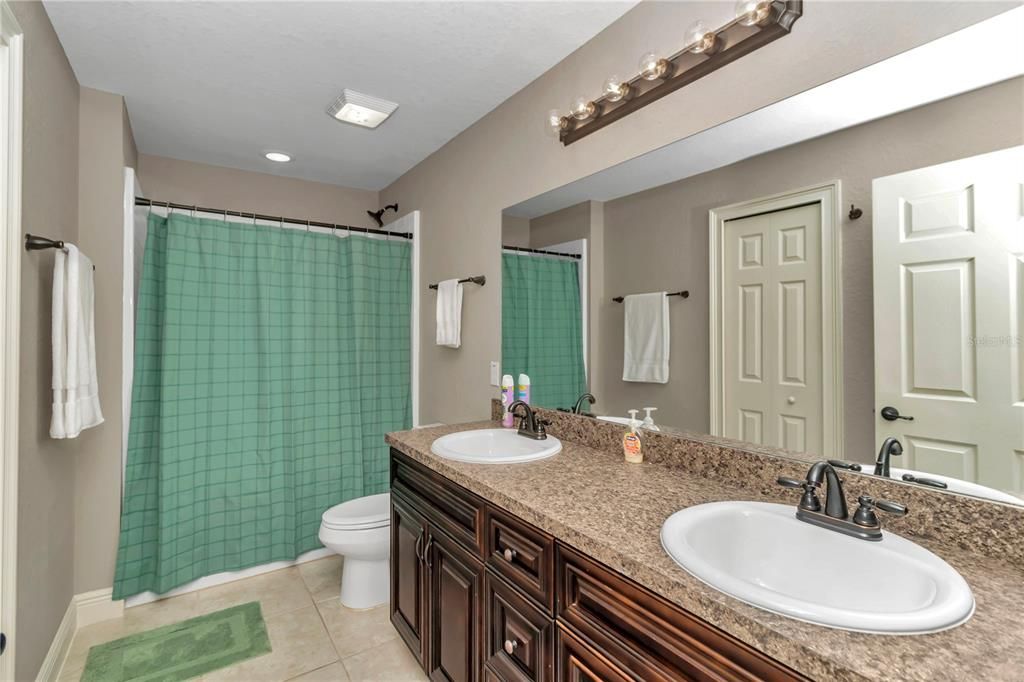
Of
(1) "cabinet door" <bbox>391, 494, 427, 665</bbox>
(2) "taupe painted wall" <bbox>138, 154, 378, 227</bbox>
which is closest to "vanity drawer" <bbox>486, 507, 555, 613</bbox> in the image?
(1) "cabinet door" <bbox>391, 494, 427, 665</bbox>

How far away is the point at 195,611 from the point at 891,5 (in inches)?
129

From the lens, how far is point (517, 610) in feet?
3.89

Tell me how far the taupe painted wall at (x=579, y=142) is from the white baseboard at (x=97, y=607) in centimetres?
167

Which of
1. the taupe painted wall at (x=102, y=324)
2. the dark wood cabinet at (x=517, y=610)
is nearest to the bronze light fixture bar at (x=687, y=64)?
the dark wood cabinet at (x=517, y=610)

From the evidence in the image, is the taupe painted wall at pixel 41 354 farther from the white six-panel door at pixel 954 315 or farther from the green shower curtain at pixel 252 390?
the white six-panel door at pixel 954 315

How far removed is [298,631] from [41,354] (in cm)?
147

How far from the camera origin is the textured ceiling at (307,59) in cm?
163

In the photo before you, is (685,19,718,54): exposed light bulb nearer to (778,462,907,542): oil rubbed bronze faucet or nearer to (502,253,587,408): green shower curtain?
(502,253,587,408): green shower curtain

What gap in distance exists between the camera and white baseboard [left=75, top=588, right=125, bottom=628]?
2121mm

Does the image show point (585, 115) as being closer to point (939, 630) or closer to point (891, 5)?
point (891, 5)

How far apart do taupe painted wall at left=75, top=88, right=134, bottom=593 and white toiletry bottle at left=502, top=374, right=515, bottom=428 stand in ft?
5.87

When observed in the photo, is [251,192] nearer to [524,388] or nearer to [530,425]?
[524,388]

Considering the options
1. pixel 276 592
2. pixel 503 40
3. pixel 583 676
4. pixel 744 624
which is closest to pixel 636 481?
pixel 583 676

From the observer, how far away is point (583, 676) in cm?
99
